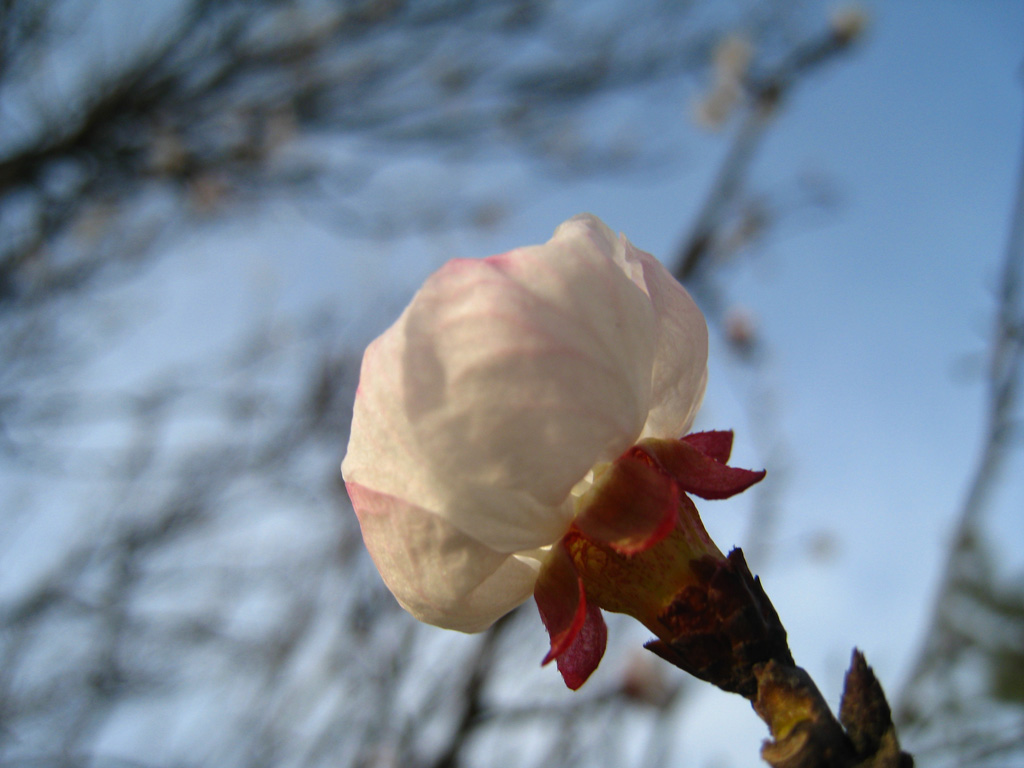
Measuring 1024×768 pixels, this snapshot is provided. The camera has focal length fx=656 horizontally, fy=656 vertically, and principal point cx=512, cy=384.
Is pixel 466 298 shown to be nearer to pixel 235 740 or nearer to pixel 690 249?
pixel 690 249

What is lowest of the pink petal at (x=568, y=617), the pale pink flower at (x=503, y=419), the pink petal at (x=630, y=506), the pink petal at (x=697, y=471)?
the pink petal at (x=568, y=617)

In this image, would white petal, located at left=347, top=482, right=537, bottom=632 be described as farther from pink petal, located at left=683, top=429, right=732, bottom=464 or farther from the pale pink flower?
pink petal, located at left=683, top=429, right=732, bottom=464

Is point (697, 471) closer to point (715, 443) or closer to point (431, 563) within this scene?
point (715, 443)

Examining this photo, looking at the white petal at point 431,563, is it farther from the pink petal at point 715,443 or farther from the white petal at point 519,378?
the pink petal at point 715,443

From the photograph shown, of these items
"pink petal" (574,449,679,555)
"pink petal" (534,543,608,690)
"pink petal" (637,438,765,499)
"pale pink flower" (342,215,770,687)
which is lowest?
"pink petal" (534,543,608,690)

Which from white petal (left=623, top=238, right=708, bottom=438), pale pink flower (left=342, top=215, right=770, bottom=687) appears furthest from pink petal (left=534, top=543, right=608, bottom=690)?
white petal (left=623, top=238, right=708, bottom=438)

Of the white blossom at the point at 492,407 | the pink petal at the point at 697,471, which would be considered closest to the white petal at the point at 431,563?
the white blossom at the point at 492,407
